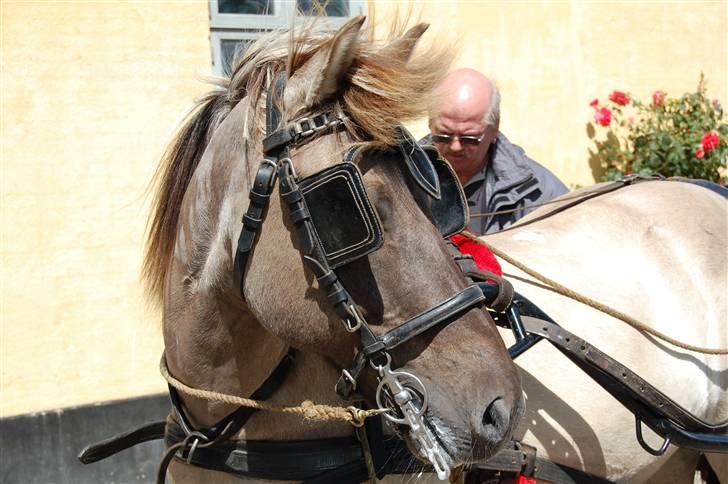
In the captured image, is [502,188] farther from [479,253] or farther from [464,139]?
[479,253]

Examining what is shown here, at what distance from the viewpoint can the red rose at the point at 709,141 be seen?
201 inches

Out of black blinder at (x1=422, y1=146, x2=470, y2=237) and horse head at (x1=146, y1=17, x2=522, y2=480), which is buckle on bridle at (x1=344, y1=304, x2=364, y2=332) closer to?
horse head at (x1=146, y1=17, x2=522, y2=480)

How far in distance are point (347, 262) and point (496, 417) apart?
0.44m

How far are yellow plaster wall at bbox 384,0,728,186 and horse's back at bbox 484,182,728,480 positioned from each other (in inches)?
102

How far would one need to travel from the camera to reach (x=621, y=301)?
7.76ft

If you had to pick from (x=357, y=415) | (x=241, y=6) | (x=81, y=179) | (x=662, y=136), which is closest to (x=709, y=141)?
(x=662, y=136)

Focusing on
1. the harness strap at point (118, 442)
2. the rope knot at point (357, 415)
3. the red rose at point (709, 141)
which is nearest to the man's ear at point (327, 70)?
the rope knot at point (357, 415)

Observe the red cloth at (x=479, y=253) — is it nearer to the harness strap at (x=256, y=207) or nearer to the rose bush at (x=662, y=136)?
the harness strap at (x=256, y=207)

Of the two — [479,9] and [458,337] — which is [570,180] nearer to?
[479,9]

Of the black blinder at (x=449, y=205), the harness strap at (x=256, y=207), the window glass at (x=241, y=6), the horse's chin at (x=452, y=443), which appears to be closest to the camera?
the horse's chin at (x=452, y=443)

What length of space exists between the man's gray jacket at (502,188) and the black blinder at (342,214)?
161cm

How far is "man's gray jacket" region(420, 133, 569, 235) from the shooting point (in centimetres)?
312

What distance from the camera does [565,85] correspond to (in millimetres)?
5309

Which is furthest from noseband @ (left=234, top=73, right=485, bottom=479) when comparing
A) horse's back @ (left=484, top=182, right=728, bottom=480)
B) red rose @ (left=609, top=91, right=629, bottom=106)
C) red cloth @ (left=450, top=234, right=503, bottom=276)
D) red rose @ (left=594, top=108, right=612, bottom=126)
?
red rose @ (left=609, top=91, right=629, bottom=106)
